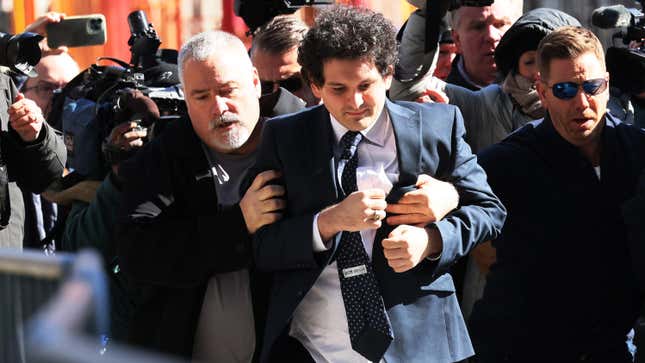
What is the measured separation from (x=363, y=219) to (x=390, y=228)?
21 cm

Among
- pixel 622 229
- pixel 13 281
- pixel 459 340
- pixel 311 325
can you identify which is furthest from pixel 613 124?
pixel 13 281

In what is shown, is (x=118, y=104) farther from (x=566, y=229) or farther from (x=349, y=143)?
(x=566, y=229)

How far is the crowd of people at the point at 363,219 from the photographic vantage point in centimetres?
326

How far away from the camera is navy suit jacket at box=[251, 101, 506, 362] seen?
10.7ft

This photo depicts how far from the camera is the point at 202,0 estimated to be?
8.77 m

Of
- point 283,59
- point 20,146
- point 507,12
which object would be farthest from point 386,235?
point 507,12

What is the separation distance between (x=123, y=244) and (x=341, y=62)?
0.85m

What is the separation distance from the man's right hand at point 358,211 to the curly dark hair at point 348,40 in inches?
16.0

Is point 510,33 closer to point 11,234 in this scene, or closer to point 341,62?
point 341,62

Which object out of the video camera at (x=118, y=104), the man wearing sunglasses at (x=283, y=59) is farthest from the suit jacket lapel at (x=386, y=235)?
the video camera at (x=118, y=104)

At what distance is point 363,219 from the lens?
306 centimetres

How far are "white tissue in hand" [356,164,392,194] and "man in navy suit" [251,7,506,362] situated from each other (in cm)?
1

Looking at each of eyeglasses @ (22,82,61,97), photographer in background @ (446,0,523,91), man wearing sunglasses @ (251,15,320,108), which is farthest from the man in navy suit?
eyeglasses @ (22,82,61,97)

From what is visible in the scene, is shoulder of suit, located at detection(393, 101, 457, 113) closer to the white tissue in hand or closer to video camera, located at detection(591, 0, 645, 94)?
the white tissue in hand
